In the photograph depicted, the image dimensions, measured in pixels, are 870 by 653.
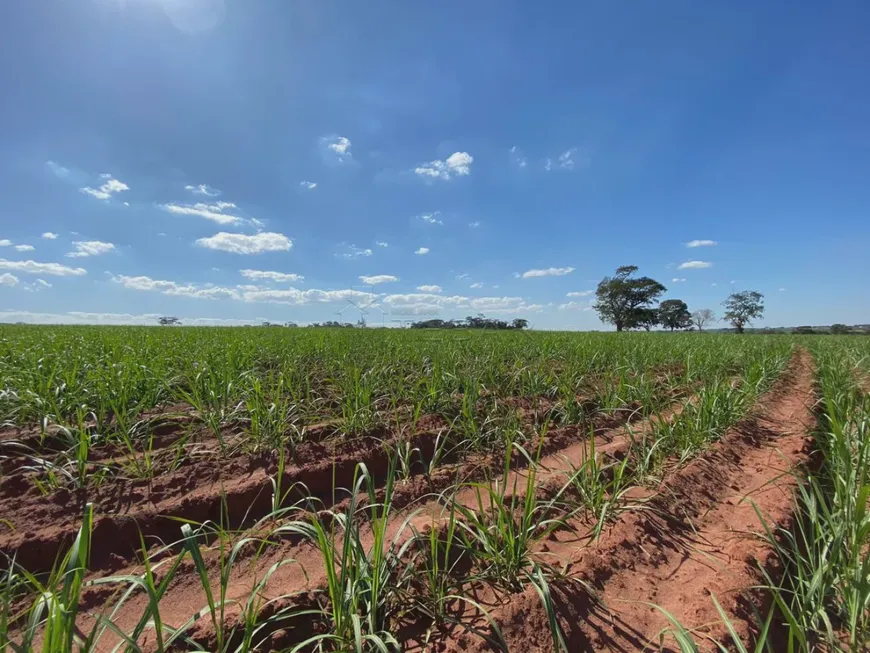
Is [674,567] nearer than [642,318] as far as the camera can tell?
Yes

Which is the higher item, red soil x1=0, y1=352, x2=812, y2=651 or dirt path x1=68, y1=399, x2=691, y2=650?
red soil x1=0, y1=352, x2=812, y2=651

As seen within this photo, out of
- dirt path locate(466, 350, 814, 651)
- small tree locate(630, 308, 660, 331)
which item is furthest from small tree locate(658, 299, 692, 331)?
dirt path locate(466, 350, 814, 651)

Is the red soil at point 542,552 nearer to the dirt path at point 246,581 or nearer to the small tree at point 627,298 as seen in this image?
the dirt path at point 246,581

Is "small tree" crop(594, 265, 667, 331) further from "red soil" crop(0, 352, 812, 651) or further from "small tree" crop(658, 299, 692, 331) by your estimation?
"red soil" crop(0, 352, 812, 651)

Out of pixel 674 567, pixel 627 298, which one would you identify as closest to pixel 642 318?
pixel 627 298

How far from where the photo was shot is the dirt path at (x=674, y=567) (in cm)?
146

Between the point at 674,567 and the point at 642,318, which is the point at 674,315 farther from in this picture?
the point at 674,567

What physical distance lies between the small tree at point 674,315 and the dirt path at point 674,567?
7693 centimetres

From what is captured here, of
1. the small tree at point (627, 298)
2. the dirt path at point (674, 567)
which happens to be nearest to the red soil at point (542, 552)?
the dirt path at point (674, 567)

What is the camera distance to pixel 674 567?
6.19ft

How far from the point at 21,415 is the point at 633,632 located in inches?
183

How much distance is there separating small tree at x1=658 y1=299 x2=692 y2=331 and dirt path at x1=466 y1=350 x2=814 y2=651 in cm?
7693

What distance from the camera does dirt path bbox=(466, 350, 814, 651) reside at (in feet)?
4.80

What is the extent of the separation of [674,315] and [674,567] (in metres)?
86.2
